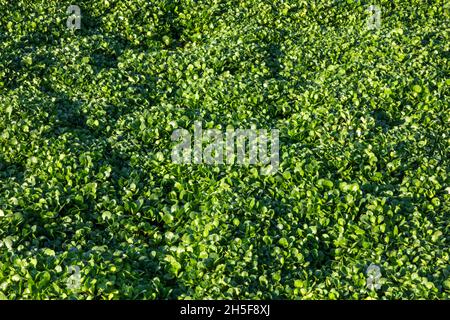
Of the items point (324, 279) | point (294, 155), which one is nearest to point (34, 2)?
point (294, 155)

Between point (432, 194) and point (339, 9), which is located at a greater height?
point (339, 9)

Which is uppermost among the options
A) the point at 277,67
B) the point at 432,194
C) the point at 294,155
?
the point at 277,67

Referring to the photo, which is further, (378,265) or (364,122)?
(364,122)

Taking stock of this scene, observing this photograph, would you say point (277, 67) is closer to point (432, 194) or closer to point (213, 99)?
point (213, 99)

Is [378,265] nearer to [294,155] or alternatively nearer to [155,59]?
[294,155]
